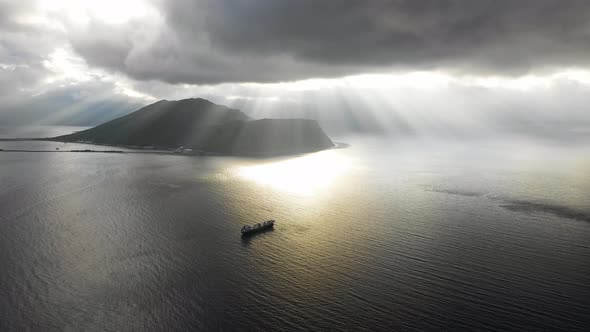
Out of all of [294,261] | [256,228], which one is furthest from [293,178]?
[294,261]

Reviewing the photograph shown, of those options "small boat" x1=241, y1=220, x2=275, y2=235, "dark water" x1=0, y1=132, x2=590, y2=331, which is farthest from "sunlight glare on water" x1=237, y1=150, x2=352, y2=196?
"small boat" x1=241, y1=220, x2=275, y2=235

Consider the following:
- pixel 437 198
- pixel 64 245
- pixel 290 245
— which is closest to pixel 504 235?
pixel 437 198

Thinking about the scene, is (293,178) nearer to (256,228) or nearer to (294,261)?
(256,228)

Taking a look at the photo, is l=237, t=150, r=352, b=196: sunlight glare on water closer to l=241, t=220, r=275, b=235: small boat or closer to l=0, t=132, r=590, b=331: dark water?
l=0, t=132, r=590, b=331: dark water

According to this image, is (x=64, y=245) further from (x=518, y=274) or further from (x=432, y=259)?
(x=518, y=274)

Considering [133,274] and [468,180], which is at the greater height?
[468,180]

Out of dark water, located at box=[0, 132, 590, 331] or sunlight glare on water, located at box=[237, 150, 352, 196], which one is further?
sunlight glare on water, located at box=[237, 150, 352, 196]

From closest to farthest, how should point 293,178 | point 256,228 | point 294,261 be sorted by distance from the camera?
point 294,261
point 256,228
point 293,178

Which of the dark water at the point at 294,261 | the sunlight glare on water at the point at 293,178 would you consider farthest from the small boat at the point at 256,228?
the sunlight glare on water at the point at 293,178
